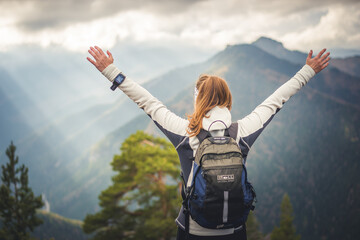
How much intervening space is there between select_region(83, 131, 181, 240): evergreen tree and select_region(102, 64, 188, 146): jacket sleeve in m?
9.92

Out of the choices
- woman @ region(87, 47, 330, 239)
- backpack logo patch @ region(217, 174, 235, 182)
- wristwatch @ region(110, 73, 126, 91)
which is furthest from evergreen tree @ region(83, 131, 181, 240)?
backpack logo patch @ region(217, 174, 235, 182)

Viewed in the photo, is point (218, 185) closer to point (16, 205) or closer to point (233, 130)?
point (233, 130)

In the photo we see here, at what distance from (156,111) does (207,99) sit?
0.57m

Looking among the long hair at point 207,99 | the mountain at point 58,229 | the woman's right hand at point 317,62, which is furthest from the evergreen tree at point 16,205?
the mountain at point 58,229

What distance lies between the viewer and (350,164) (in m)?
143

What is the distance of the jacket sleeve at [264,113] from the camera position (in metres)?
2.39

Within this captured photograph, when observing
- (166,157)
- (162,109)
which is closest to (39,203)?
(166,157)

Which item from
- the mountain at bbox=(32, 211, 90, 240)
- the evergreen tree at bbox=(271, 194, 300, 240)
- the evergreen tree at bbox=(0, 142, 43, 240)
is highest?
the evergreen tree at bbox=(0, 142, 43, 240)

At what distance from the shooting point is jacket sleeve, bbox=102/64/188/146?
7.48ft

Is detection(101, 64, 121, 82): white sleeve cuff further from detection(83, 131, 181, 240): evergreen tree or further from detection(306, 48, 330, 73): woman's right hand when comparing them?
detection(83, 131, 181, 240): evergreen tree

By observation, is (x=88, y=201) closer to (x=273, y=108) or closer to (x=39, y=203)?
(x=39, y=203)

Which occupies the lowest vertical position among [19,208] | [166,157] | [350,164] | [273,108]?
[19,208]

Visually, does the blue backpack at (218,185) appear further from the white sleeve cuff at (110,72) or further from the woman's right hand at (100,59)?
the woman's right hand at (100,59)

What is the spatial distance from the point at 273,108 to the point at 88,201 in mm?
213801
